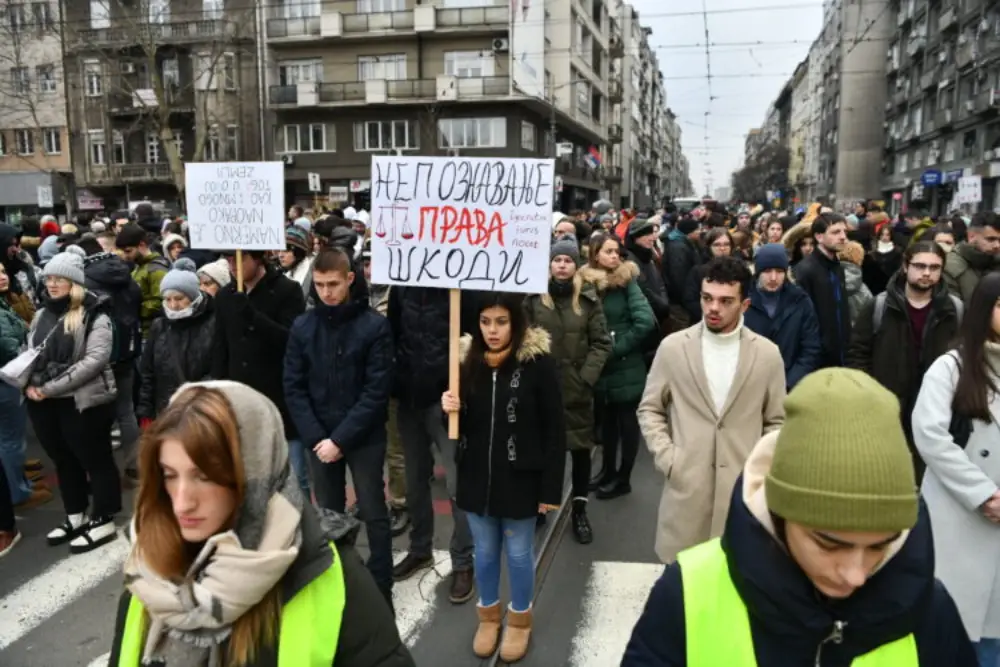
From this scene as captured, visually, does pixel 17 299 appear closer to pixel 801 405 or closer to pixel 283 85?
pixel 801 405

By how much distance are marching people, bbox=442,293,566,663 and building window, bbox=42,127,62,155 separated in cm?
4523

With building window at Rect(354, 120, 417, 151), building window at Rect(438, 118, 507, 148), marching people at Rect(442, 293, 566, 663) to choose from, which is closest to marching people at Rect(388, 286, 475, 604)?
marching people at Rect(442, 293, 566, 663)

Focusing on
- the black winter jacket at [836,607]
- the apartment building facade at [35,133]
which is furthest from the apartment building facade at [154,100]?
the black winter jacket at [836,607]

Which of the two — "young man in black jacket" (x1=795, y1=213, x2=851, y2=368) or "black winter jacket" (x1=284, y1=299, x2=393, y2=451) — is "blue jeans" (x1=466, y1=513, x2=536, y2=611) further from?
"young man in black jacket" (x1=795, y1=213, x2=851, y2=368)

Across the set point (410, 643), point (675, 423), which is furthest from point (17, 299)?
point (675, 423)

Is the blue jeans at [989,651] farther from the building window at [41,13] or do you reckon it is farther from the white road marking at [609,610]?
the building window at [41,13]

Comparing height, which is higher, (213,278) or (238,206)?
(238,206)

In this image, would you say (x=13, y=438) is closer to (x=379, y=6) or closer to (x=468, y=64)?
(x=468, y=64)

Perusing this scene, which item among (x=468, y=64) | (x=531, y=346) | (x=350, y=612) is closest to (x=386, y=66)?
(x=468, y=64)

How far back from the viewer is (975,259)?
619cm

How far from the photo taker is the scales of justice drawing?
4242 mm

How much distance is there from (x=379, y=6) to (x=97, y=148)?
17.2 m

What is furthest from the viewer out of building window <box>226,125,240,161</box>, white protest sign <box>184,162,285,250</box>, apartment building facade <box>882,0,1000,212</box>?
building window <box>226,125,240,161</box>

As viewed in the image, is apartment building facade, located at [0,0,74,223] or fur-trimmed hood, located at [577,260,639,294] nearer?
fur-trimmed hood, located at [577,260,639,294]
